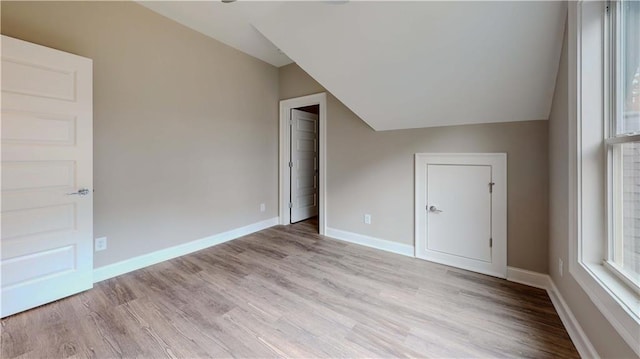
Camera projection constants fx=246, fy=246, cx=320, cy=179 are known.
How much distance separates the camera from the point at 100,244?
229cm

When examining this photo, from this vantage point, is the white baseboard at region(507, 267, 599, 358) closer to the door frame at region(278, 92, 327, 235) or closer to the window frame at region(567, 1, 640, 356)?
the window frame at region(567, 1, 640, 356)

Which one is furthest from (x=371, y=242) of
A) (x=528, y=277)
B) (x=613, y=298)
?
(x=613, y=298)

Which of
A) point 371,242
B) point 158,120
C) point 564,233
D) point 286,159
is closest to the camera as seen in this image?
point 564,233

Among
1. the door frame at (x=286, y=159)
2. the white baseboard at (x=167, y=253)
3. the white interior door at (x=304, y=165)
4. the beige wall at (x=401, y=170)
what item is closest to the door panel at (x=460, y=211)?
the beige wall at (x=401, y=170)

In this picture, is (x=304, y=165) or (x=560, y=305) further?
(x=304, y=165)

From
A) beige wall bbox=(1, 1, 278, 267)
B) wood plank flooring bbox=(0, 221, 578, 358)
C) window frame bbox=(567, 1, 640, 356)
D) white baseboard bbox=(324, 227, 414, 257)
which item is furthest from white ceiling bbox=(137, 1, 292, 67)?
white baseboard bbox=(324, 227, 414, 257)

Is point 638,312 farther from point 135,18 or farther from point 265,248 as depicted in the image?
point 135,18

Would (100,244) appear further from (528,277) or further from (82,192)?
(528,277)

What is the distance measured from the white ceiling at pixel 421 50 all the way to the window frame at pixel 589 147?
0.26 metres

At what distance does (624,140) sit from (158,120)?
3543 millimetres

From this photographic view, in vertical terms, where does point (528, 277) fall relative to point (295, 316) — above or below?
above

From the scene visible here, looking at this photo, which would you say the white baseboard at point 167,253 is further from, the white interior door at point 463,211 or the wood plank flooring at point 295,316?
the white interior door at point 463,211

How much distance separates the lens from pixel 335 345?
1.49 m

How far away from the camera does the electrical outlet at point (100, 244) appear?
2271 mm
